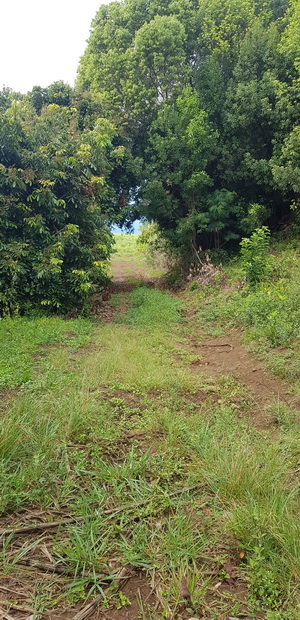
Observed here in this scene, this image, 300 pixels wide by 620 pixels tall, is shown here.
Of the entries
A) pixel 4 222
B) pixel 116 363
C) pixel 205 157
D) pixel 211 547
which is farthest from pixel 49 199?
pixel 211 547

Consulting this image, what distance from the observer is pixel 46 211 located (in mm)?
8625

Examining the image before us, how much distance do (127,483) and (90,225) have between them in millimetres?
→ 8050

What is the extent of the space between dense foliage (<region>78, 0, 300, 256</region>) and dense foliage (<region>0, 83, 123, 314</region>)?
3892mm

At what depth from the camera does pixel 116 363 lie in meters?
5.21

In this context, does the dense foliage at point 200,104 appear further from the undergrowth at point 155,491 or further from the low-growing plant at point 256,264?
the undergrowth at point 155,491

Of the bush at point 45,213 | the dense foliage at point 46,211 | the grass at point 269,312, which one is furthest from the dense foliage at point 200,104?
the bush at point 45,213

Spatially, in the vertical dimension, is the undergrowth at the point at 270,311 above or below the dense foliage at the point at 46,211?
below

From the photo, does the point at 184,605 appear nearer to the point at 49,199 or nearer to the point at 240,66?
the point at 49,199

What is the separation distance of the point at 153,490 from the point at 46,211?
7.40 metres

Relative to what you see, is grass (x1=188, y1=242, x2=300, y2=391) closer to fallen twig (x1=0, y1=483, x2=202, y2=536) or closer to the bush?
fallen twig (x1=0, y1=483, x2=202, y2=536)

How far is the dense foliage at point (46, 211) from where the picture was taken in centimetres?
789

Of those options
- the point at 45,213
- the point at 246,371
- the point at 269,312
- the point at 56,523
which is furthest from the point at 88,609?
the point at 45,213

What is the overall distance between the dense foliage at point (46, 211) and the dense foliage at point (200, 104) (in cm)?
389

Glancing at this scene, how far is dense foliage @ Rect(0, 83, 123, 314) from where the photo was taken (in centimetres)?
789
